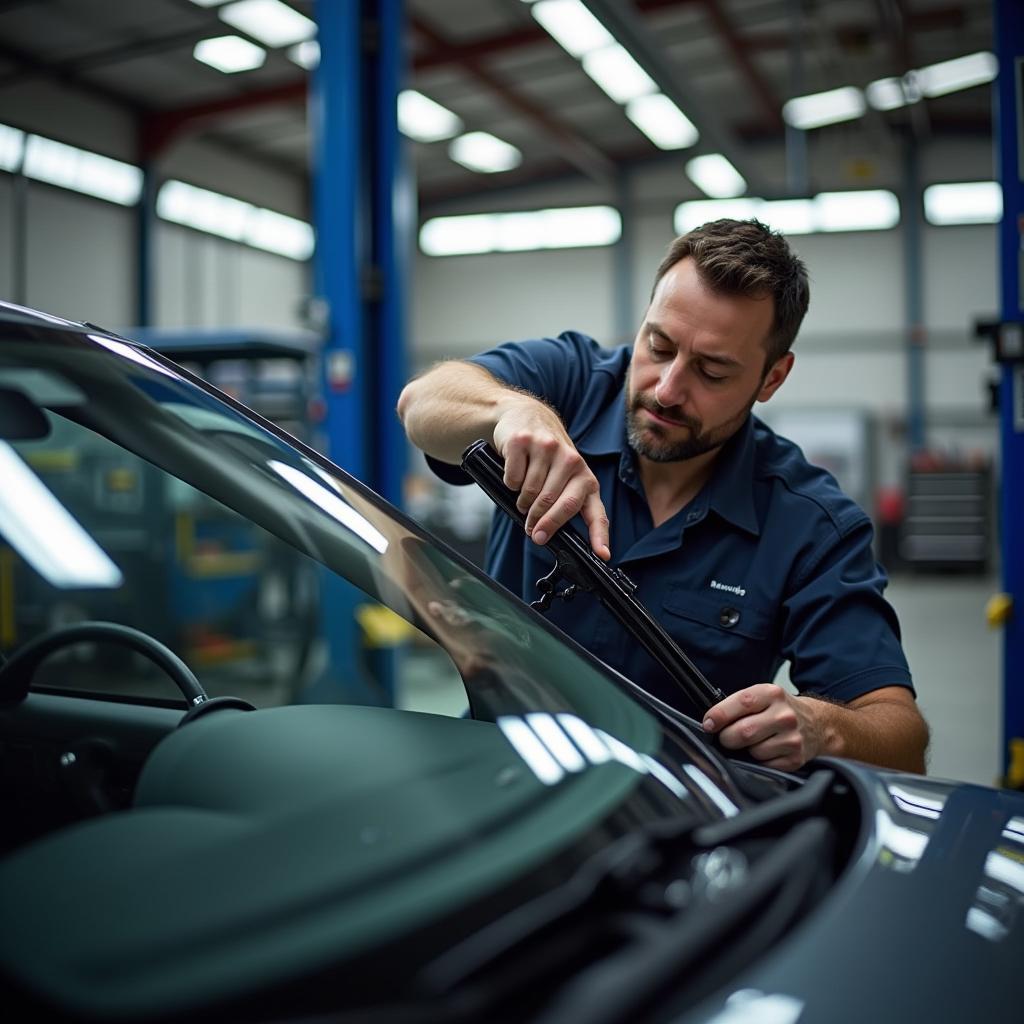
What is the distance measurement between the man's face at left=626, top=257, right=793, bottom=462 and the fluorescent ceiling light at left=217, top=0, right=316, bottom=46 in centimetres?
755

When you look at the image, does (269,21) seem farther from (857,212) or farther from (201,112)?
(857,212)

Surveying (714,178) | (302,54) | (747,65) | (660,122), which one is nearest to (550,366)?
(302,54)

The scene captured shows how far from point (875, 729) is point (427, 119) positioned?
35.4ft

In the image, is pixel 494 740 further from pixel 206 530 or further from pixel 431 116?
pixel 431 116

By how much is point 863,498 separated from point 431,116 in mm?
6537

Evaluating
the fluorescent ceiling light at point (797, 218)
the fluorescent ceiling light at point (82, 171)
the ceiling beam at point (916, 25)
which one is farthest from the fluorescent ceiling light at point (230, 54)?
the fluorescent ceiling light at point (797, 218)

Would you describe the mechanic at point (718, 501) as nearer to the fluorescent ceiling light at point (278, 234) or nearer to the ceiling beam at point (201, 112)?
the ceiling beam at point (201, 112)

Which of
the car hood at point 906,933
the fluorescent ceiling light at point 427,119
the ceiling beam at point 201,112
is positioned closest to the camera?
the car hood at point 906,933

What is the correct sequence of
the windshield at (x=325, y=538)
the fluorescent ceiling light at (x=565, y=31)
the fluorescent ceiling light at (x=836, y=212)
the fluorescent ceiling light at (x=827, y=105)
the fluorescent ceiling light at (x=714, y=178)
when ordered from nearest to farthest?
the windshield at (x=325, y=538) < the fluorescent ceiling light at (x=565, y=31) < the fluorescent ceiling light at (x=827, y=105) < the fluorescent ceiling light at (x=714, y=178) < the fluorescent ceiling light at (x=836, y=212)

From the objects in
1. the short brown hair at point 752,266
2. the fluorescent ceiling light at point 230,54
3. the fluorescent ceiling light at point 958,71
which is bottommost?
the short brown hair at point 752,266

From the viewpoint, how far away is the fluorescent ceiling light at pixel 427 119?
34.3 feet

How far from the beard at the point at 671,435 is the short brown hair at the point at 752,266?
16cm

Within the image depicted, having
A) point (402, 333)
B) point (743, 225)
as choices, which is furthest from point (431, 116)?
point (743, 225)

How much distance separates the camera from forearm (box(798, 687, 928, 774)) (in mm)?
1207
